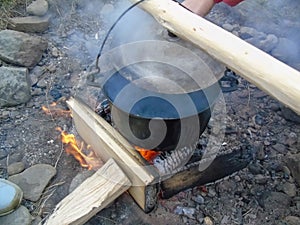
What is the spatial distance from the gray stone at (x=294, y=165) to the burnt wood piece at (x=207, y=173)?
0.26 metres

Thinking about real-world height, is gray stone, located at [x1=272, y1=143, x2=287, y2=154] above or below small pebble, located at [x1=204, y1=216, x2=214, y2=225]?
above

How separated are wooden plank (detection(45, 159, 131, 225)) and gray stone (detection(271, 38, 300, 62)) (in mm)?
1763

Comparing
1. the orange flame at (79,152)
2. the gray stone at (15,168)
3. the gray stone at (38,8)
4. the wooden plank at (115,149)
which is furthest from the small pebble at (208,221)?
the gray stone at (38,8)

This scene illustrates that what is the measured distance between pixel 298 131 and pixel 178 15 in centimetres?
134

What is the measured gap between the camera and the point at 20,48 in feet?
11.0

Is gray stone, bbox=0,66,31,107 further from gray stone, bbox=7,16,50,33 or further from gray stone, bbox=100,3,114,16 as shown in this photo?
gray stone, bbox=100,3,114,16

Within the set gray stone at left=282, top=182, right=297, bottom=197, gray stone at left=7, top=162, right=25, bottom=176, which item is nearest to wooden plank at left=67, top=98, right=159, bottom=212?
gray stone at left=7, top=162, right=25, bottom=176

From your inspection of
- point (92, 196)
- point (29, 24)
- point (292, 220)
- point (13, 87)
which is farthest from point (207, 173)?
point (29, 24)

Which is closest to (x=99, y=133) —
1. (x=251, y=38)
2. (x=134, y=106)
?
(x=134, y=106)

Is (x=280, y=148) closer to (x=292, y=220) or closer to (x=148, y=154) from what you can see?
(x=292, y=220)

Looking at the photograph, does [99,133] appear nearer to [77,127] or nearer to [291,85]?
[77,127]

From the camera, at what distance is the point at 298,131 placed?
293 centimetres

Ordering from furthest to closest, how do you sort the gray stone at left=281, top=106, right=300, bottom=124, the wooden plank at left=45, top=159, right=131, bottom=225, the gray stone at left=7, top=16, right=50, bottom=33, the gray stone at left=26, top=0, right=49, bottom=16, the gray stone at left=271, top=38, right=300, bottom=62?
the gray stone at left=26, top=0, right=49, bottom=16, the gray stone at left=7, top=16, right=50, bottom=33, the gray stone at left=271, top=38, right=300, bottom=62, the gray stone at left=281, top=106, right=300, bottom=124, the wooden plank at left=45, top=159, right=131, bottom=225

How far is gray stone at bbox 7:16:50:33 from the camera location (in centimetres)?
365
